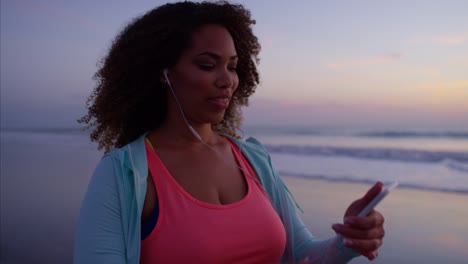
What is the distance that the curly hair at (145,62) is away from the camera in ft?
7.23

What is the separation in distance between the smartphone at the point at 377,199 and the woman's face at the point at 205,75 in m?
0.89

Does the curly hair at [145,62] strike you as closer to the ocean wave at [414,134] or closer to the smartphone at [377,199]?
the smartphone at [377,199]

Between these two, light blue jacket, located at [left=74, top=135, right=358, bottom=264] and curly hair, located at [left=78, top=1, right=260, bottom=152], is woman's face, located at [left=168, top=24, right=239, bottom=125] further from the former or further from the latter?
light blue jacket, located at [left=74, top=135, right=358, bottom=264]

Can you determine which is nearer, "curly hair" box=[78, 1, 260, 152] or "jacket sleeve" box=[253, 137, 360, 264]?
"jacket sleeve" box=[253, 137, 360, 264]

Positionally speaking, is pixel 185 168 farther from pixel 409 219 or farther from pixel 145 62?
pixel 409 219

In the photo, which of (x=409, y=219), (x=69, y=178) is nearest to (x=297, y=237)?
(x=409, y=219)

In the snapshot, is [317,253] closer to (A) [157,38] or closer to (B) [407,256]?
(A) [157,38]

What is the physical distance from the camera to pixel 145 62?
7.47 feet

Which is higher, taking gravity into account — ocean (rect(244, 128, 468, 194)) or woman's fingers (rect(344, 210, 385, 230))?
woman's fingers (rect(344, 210, 385, 230))

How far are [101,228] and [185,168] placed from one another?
50 cm

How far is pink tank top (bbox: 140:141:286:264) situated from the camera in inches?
70.3

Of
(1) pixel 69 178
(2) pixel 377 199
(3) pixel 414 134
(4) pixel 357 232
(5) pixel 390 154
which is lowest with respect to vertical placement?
(3) pixel 414 134

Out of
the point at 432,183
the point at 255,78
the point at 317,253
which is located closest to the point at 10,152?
the point at 432,183

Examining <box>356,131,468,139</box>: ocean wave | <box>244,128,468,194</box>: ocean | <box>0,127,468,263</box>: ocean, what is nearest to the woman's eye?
<box>0,127,468,263</box>: ocean
